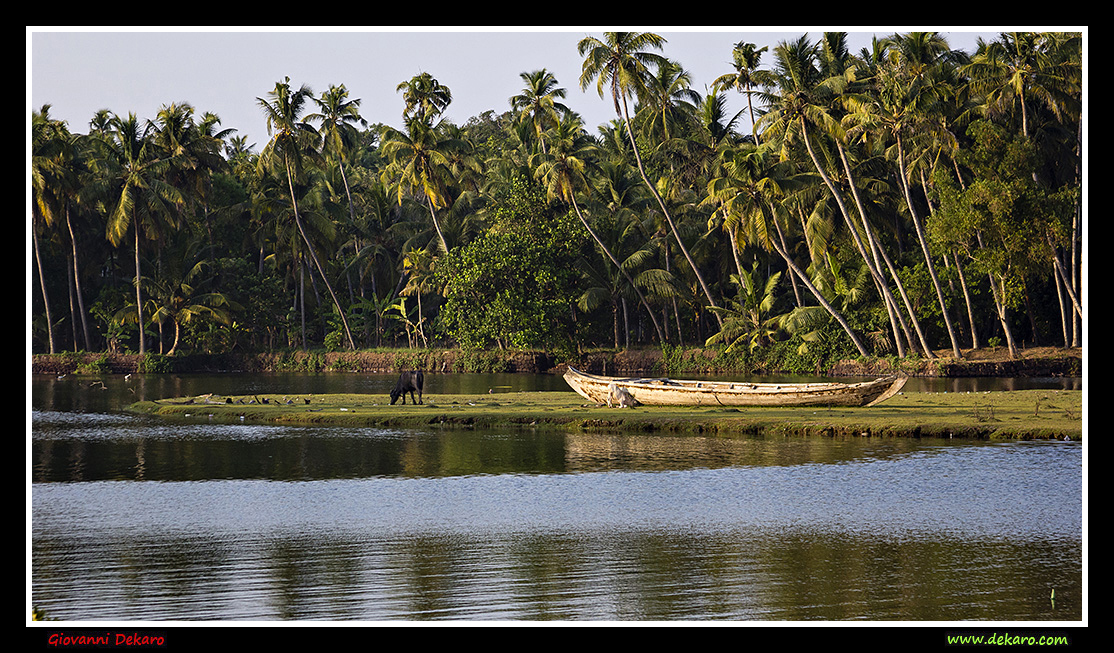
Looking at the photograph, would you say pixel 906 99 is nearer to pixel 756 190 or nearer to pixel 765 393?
pixel 756 190

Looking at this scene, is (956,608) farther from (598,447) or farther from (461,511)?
(598,447)

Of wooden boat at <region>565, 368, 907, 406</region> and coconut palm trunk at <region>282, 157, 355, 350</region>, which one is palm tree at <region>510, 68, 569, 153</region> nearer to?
coconut palm trunk at <region>282, 157, 355, 350</region>

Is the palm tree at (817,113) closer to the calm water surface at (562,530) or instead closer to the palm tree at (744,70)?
the palm tree at (744,70)

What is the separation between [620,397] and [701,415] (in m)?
3.58

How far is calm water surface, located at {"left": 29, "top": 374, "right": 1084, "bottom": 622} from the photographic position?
11492 mm

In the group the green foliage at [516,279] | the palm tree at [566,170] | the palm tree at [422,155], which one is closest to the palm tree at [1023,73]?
the palm tree at [566,170]

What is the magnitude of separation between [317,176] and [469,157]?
1348 centimetres

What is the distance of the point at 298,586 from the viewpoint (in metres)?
12.2

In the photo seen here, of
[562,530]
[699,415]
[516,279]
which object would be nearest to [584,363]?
[516,279]

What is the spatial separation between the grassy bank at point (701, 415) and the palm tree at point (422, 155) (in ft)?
101

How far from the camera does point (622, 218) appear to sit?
62.7 meters

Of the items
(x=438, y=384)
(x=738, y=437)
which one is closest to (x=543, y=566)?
(x=738, y=437)

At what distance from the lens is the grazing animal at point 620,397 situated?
30.9m

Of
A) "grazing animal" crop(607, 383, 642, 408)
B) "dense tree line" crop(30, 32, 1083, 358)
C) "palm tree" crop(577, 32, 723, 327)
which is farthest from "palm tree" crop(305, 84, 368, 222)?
"grazing animal" crop(607, 383, 642, 408)
